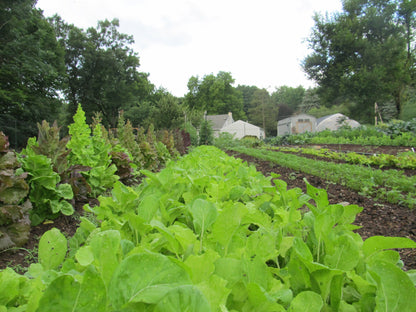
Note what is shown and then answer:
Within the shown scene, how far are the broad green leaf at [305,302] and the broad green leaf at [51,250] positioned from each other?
22.2 inches

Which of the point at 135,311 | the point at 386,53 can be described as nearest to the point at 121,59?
the point at 386,53

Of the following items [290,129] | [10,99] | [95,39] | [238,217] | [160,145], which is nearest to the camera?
[238,217]

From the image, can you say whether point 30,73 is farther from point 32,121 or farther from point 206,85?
point 206,85

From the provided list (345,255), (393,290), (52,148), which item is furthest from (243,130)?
(393,290)

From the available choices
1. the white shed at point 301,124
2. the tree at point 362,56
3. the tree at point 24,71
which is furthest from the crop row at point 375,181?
the white shed at point 301,124

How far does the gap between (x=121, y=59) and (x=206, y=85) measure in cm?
3388

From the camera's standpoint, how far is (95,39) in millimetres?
35750

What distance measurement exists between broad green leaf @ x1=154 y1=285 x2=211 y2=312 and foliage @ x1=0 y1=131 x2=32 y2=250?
10.9ft

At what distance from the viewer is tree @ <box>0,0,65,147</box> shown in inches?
803

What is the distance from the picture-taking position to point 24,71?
2069cm

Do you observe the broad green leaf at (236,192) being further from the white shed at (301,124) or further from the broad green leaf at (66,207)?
the white shed at (301,124)

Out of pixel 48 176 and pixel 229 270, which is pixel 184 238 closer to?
pixel 229 270

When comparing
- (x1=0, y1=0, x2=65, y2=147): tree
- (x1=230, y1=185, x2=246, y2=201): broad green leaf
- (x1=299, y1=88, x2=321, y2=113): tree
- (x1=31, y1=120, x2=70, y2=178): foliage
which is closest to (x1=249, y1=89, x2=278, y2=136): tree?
(x1=299, y1=88, x2=321, y2=113): tree

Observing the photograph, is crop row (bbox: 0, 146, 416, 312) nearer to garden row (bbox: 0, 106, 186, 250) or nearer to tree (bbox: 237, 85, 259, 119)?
garden row (bbox: 0, 106, 186, 250)
